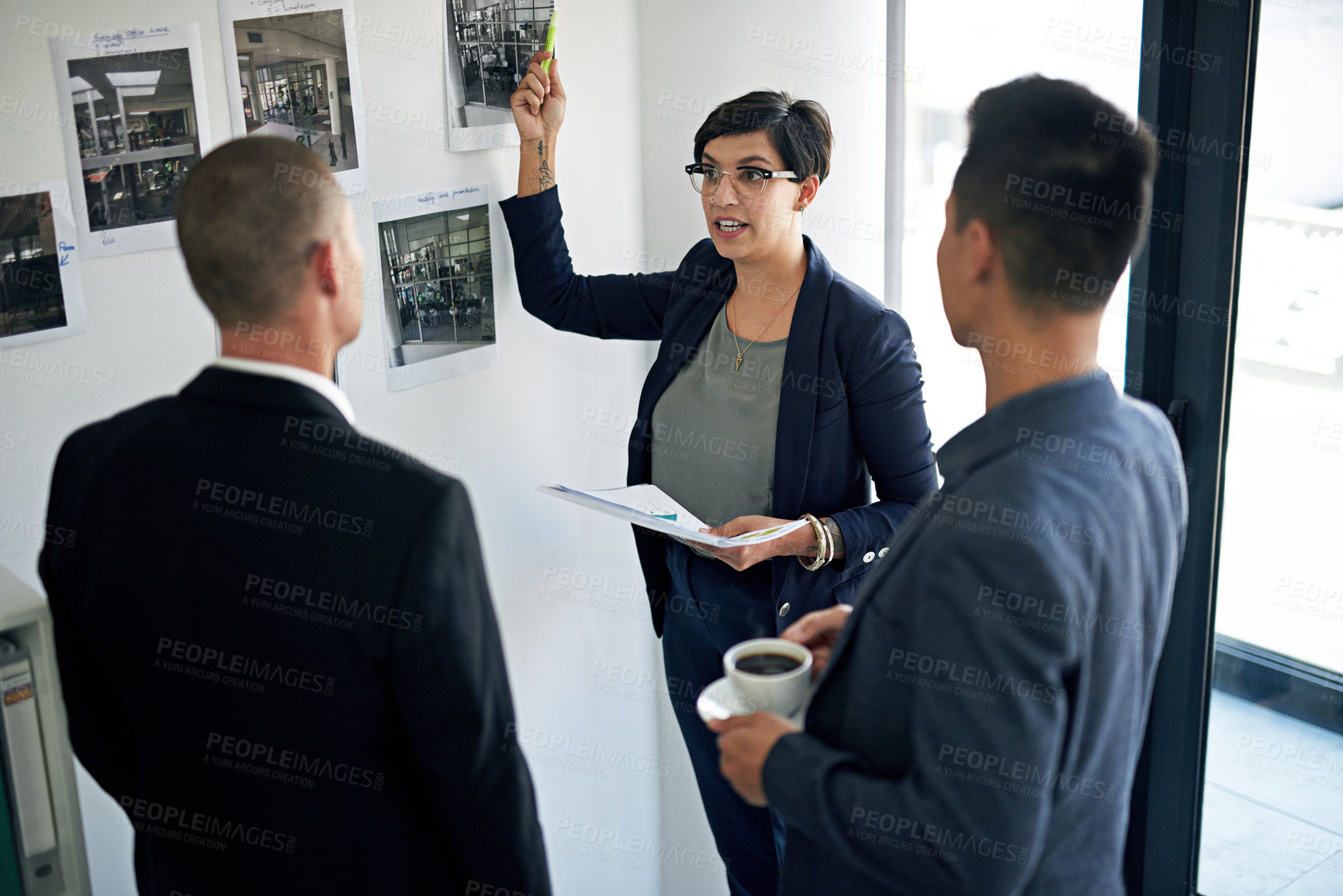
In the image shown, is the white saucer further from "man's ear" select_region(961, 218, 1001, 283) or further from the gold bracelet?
the gold bracelet

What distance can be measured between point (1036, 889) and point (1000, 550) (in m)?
0.40

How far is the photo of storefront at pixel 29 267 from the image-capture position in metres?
1.52

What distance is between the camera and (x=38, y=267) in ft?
5.09

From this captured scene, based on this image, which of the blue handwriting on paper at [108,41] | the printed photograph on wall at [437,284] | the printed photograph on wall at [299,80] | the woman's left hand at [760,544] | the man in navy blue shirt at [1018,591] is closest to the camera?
the man in navy blue shirt at [1018,591]

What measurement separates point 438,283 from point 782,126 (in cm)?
68

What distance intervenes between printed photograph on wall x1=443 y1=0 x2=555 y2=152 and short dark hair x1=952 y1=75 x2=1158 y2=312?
1.18 m

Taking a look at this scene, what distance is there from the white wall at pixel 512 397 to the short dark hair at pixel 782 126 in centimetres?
36

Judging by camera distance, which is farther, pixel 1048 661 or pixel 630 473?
pixel 630 473

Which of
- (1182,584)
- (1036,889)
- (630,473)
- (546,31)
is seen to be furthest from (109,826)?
(1182,584)

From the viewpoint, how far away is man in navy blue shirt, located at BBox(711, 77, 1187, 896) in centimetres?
101

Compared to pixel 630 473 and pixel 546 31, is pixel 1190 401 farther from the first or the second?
pixel 546 31

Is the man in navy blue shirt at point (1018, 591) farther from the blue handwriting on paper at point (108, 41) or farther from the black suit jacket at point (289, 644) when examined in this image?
the blue handwriting on paper at point (108, 41)

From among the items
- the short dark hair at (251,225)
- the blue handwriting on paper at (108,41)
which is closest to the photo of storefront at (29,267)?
the blue handwriting on paper at (108,41)

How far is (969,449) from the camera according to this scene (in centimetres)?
112
